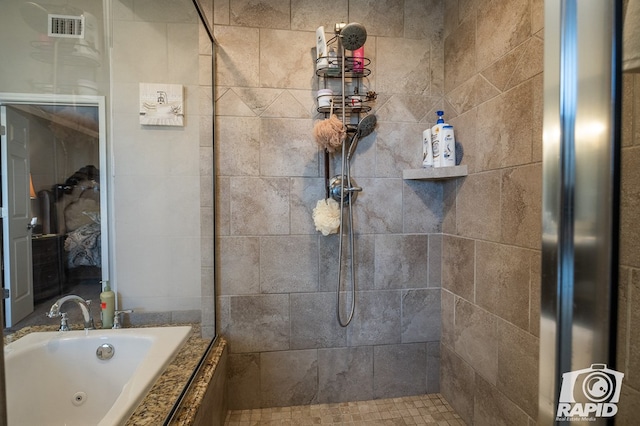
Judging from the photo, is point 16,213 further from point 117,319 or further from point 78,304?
point 117,319

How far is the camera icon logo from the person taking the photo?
274 millimetres

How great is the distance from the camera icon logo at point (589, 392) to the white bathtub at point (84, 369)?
1238 mm

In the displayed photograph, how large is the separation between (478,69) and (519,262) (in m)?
0.90

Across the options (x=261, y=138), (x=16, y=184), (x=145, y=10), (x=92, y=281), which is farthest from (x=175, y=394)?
(x=145, y=10)

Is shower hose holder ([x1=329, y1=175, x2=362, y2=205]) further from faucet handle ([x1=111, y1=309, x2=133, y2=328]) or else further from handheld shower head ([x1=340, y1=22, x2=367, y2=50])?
faucet handle ([x1=111, y1=309, x2=133, y2=328])

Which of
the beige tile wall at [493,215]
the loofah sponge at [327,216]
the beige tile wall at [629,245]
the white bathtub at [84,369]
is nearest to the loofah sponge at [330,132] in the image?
the loofah sponge at [327,216]

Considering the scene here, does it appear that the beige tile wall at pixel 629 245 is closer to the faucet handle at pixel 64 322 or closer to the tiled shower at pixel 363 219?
the tiled shower at pixel 363 219

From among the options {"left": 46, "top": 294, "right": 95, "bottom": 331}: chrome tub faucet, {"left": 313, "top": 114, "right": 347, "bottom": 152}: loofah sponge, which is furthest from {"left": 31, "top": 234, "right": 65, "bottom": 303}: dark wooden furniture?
{"left": 313, "top": 114, "right": 347, "bottom": 152}: loofah sponge

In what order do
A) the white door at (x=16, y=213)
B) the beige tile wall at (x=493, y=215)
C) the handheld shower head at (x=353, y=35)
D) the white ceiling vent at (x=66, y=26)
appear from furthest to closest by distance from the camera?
the handheld shower head at (x=353, y=35), the white ceiling vent at (x=66, y=26), the beige tile wall at (x=493, y=215), the white door at (x=16, y=213)

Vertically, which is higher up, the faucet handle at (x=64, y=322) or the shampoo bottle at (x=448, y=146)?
the shampoo bottle at (x=448, y=146)

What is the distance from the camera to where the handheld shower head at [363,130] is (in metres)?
1.46

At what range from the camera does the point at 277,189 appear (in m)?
1.52

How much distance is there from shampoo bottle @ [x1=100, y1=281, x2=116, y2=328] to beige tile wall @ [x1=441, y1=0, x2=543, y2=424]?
1.78 m

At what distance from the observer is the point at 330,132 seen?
1.39 metres
